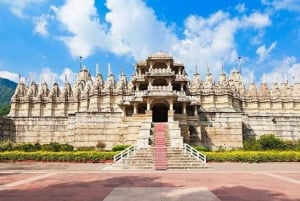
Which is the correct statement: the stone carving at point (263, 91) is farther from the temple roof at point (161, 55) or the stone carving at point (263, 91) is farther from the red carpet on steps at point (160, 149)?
the red carpet on steps at point (160, 149)

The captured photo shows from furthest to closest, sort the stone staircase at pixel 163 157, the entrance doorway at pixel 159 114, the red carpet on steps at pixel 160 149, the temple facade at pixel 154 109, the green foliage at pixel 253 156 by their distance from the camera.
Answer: the entrance doorway at pixel 159 114, the temple facade at pixel 154 109, the green foliage at pixel 253 156, the stone staircase at pixel 163 157, the red carpet on steps at pixel 160 149

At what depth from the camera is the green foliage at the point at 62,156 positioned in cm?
2802

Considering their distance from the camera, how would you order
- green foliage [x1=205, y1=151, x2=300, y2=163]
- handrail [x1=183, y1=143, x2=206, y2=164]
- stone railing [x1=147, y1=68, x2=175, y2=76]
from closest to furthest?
handrail [x1=183, y1=143, x2=206, y2=164] → green foliage [x1=205, y1=151, x2=300, y2=163] → stone railing [x1=147, y1=68, x2=175, y2=76]

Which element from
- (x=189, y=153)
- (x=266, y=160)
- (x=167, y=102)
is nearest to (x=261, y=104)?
(x=167, y=102)

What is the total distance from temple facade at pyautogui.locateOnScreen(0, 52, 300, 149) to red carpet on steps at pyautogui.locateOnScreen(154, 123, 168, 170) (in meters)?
0.93

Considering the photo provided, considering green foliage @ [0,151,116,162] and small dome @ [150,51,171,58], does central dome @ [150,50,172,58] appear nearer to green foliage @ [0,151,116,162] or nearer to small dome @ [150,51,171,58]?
small dome @ [150,51,171,58]

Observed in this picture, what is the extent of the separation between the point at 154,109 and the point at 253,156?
16671 mm

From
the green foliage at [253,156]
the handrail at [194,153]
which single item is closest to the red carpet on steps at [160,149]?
the handrail at [194,153]

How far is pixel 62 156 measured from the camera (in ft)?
93.1

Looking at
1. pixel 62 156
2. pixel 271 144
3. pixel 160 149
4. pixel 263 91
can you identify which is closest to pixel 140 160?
pixel 160 149

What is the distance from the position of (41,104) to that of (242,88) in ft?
129

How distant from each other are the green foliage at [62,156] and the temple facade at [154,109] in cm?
399

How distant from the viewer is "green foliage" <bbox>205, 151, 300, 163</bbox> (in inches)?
1072

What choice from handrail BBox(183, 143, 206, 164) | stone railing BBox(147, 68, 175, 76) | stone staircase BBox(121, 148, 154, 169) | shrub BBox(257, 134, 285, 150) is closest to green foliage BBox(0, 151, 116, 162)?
stone staircase BBox(121, 148, 154, 169)
